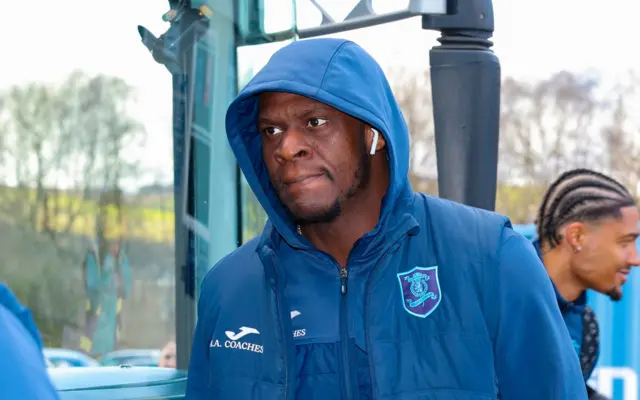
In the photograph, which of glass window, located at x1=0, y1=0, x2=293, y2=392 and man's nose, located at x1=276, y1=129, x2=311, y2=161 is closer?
man's nose, located at x1=276, y1=129, x2=311, y2=161

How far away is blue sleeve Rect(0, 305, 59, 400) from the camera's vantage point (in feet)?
3.77

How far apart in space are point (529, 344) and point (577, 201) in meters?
2.59

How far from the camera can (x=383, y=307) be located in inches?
96.9

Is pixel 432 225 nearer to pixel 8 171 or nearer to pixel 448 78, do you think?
pixel 8 171

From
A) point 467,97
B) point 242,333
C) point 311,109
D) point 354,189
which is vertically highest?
point 467,97

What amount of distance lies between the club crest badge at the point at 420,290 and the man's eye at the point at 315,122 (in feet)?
1.41

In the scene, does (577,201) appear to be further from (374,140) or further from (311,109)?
(311,109)

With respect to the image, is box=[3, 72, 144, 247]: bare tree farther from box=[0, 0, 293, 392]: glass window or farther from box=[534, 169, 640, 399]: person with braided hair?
box=[534, 169, 640, 399]: person with braided hair

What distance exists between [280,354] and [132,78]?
148 centimetres

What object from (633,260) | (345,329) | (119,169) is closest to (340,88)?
(345,329)

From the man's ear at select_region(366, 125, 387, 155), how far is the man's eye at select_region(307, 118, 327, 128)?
135 millimetres

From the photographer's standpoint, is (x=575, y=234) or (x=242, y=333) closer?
(x=242, y=333)

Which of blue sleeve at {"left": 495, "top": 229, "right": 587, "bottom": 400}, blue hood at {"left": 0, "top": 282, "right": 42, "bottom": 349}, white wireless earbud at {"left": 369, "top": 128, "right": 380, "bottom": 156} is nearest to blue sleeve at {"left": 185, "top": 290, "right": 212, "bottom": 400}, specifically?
white wireless earbud at {"left": 369, "top": 128, "right": 380, "bottom": 156}

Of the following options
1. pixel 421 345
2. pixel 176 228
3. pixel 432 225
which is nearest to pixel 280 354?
pixel 421 345
